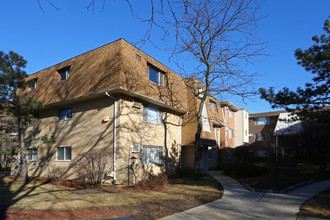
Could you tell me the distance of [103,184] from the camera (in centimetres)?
1192

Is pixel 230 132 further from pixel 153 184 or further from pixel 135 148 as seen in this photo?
pixel 153 184

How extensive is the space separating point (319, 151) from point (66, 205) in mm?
17301

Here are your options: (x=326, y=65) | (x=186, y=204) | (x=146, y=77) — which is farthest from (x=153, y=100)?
(x=326, y=65)

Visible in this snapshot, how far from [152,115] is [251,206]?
852 cm

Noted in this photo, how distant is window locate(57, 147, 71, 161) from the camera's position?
567 inches

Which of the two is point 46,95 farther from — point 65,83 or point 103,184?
point 103,184

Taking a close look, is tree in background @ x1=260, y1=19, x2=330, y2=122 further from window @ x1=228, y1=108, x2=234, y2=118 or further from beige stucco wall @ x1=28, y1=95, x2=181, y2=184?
window @ x1=228, y1=108, x2=234, y2=118

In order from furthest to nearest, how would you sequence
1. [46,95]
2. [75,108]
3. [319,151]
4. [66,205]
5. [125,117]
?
[319,151] → [46,95] → [75,108] → [125,117] → [66,205]

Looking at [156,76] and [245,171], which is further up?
[156,76]

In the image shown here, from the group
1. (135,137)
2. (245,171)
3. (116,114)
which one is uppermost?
(116,114)

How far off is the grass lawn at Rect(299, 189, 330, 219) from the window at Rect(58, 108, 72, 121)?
1306 cm

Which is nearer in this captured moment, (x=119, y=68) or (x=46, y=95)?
(x=119, y=68)

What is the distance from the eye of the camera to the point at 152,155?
14789 mm

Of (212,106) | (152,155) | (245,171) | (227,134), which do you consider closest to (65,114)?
(152,155)
